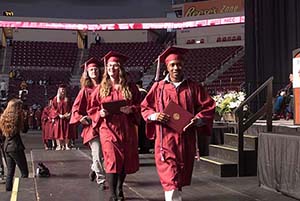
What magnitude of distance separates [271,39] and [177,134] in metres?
10.7

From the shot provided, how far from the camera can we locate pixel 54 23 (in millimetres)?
35219

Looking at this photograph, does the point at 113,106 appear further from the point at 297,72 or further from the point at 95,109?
the point at 297,72

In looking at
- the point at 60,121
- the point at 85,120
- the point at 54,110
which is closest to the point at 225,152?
the point at 85,120

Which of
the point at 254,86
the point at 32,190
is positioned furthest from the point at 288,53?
the point at 32,190

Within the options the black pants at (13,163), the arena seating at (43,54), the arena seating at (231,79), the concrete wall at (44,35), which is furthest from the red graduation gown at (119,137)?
the concrete wall at (44,35)

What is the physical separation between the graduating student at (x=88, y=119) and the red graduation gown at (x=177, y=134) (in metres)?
1.38

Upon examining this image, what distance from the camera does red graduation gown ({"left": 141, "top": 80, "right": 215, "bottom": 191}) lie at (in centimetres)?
431

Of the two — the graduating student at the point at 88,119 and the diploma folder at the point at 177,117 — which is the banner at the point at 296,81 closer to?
the graduating student at the point at 88,119

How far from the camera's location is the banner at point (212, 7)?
107 ft

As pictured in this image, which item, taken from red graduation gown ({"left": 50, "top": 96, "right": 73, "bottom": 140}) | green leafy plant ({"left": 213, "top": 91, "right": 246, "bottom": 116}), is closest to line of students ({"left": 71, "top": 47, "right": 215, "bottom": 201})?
green leafy plant ({"left": 213, "top": 91, "right": 246, "bottom": 116})

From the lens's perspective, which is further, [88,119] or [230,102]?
[230,102]

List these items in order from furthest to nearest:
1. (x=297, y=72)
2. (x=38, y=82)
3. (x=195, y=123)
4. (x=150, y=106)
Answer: (x=38, y=82), (x=297, y=72), (x=150, y=106), (x=195, y=123)

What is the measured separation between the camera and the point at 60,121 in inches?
493

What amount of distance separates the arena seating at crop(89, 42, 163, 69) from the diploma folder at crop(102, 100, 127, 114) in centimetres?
2834
